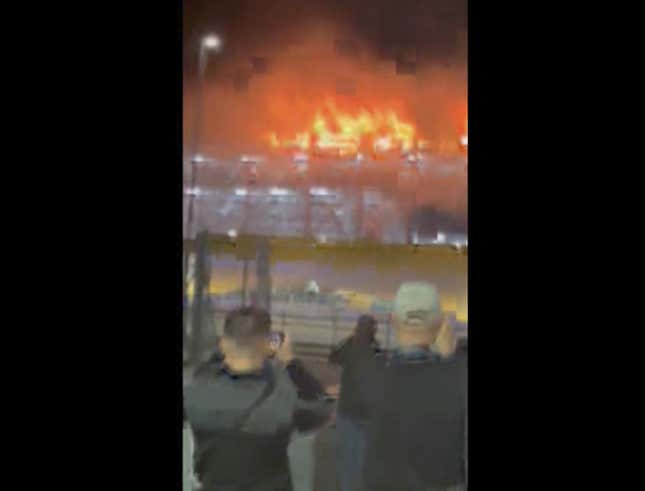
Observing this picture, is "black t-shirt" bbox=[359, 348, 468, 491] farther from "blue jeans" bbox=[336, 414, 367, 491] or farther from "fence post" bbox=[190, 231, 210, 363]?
"fence post" bbox=[190, 231, 210, 363]

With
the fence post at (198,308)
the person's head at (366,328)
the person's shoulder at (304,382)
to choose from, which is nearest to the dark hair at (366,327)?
the person's head at (366,328)

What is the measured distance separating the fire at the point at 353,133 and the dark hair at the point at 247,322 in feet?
1.00

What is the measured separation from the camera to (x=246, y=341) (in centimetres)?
129

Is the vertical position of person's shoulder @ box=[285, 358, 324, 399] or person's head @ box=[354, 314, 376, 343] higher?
person's head @ box=[354, 314, 376, 343]

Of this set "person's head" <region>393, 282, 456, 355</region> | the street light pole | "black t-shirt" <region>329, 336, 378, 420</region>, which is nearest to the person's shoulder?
"black t-shirt" <region>329, 336, 378, 420</region>

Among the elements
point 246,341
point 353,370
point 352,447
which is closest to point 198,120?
point 246,341

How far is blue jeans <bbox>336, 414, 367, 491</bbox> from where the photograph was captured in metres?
1.26

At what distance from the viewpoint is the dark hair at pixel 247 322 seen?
4.22 ft

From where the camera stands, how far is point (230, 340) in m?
1.29

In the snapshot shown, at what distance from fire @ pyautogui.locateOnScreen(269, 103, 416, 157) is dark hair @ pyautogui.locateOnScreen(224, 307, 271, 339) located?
31 cm

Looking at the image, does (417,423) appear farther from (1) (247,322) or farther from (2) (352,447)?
(1) (247,322)

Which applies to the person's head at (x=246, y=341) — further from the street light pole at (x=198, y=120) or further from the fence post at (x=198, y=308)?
the street light pole at (x=198, y=120)
